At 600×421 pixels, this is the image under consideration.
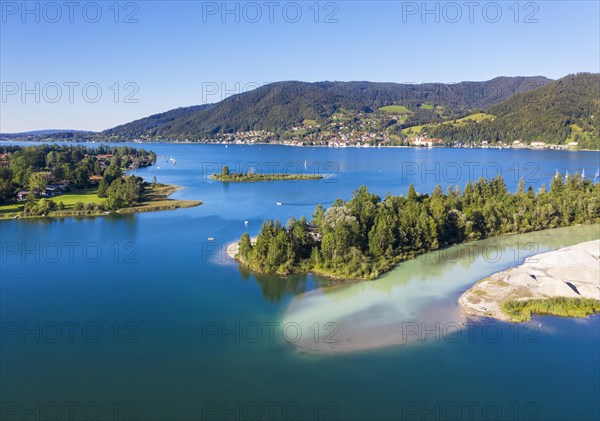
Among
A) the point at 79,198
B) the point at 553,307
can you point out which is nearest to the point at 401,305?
the point at 553,307

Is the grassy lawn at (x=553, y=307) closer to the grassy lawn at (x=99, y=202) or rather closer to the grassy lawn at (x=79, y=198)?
the grassy lawn at (x=99, y=202)

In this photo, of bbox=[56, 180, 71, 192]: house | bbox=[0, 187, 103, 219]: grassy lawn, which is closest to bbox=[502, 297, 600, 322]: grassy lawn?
bbox=[0, 187, 103, 219]: grassy lawn

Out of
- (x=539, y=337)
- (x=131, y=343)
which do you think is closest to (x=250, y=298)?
(x=131, y=343)

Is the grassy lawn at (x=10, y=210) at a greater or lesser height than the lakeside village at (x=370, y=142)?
lesser

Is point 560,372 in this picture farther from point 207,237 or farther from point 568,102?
point 568,102

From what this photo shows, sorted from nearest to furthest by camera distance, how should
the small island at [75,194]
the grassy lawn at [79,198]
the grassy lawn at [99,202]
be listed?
the grassy lawn at [99,202] → the small island at [75,194] → the grassy lawn at [79,198]

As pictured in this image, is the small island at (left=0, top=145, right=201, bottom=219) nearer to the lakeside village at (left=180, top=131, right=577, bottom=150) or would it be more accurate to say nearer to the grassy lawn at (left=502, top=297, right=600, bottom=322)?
the grassy lawn at (left=502, top=297, right=600, bottom=322)

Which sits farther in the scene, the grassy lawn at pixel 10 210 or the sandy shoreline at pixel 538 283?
the grassy lawn at pixel 10 210

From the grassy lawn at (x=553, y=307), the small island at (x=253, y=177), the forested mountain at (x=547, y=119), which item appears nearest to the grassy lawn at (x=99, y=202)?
the small island at (x=253, y=177)
